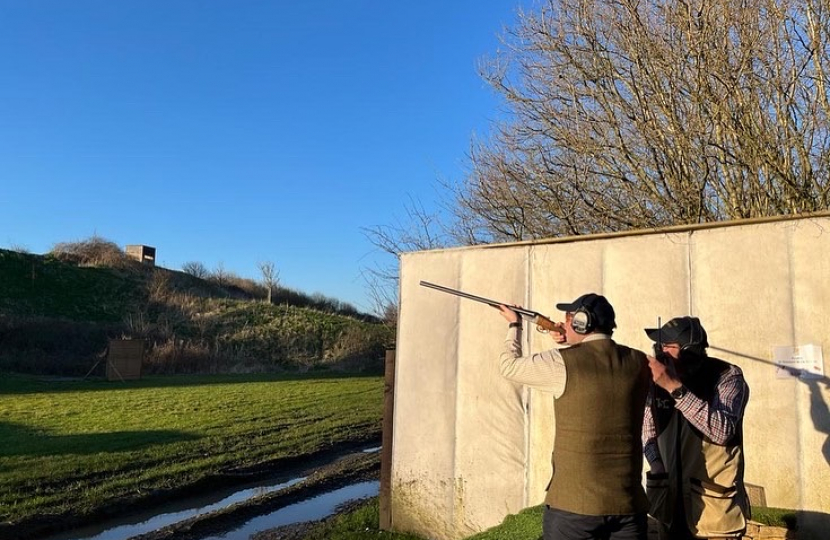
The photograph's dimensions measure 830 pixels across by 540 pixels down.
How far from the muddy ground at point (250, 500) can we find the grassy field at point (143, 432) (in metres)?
0.19

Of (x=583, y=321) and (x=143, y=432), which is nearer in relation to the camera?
(x=583, y=321)

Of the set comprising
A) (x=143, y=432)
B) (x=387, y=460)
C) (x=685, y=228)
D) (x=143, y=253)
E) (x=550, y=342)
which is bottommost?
(x=143, y=432)

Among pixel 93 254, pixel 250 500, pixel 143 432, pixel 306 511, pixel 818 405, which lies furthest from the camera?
pixel 93 254

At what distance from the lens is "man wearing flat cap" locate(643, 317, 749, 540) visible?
11.5 feet

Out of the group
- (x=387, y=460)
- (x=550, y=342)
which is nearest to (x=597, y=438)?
(x=550, y=342)

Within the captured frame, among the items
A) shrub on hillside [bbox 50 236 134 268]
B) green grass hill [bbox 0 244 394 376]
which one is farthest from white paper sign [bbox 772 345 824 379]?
shrub on hillside [bbox 50 236 134 268]

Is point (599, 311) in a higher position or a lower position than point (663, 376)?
higher

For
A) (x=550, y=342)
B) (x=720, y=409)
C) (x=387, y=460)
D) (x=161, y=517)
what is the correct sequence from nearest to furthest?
(x=720, y=409) < (x=550, y=342) < (x=387, y=460) < (x=161, y=517)

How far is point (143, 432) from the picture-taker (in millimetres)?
13711

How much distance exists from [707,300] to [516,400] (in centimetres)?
211

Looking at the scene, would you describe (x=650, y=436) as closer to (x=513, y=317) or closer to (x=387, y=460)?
(x=513, y=317)

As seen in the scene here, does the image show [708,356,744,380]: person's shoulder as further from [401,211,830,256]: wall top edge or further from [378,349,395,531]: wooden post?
[378,349,395,531]: wooden post

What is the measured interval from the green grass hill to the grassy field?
5.99 m

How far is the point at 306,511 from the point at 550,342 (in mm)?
5012
